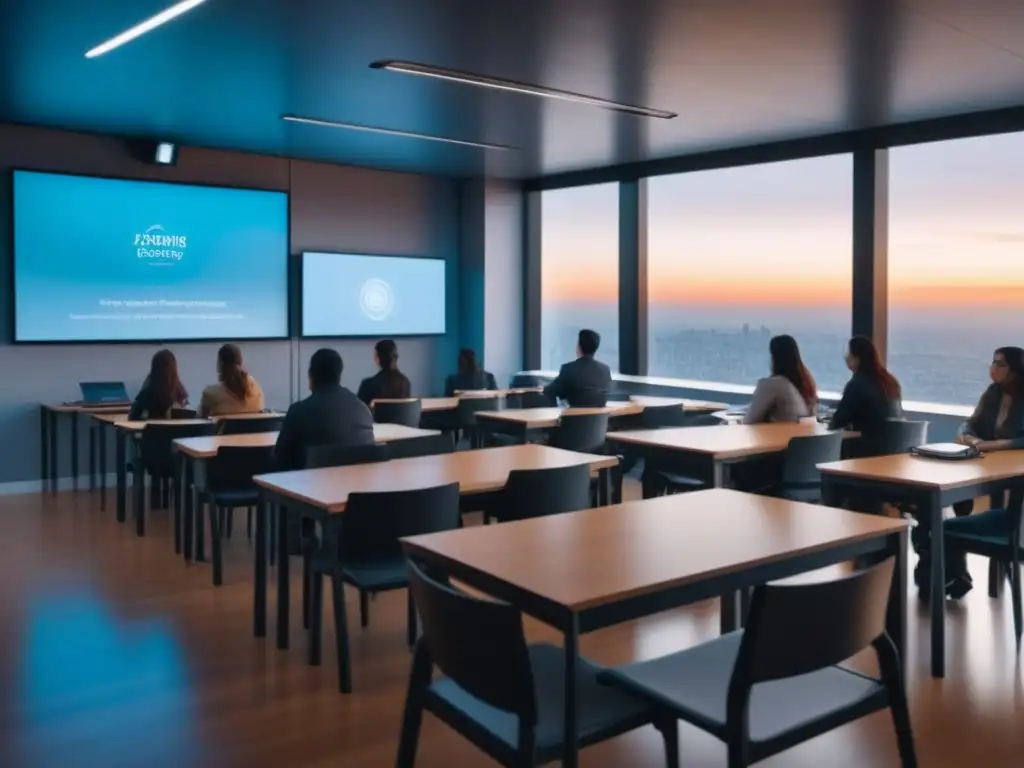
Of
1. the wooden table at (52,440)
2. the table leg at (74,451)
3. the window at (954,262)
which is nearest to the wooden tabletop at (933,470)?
the window at (954,262)

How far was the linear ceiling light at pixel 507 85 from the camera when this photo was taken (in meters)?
5.37

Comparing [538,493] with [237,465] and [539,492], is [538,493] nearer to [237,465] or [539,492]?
[539,492]

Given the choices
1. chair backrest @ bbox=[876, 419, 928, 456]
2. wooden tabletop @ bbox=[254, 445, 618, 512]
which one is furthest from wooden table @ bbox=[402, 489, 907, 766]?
chair backrest @ bbox=[876, 419, 928, 456]

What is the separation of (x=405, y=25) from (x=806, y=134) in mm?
3893

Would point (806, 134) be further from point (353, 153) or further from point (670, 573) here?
point (670, 573)

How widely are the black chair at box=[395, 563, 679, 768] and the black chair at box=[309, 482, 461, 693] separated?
1019 mm

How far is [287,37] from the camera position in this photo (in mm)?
4852

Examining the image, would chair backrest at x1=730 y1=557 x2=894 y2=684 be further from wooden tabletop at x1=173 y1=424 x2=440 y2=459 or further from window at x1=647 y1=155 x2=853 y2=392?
window at x1=647 y1=155 x2=853 y2=392

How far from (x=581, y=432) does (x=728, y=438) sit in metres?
1.26

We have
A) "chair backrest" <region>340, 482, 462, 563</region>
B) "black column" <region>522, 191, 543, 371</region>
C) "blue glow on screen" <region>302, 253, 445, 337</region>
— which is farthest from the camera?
"black column" <region>522, 191, 543, 371</region>

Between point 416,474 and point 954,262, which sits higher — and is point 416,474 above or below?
below

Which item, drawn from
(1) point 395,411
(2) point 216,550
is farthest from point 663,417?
(2) point 216,550

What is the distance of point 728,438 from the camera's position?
505 centimetres

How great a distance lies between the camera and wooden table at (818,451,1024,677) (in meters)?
3.64
